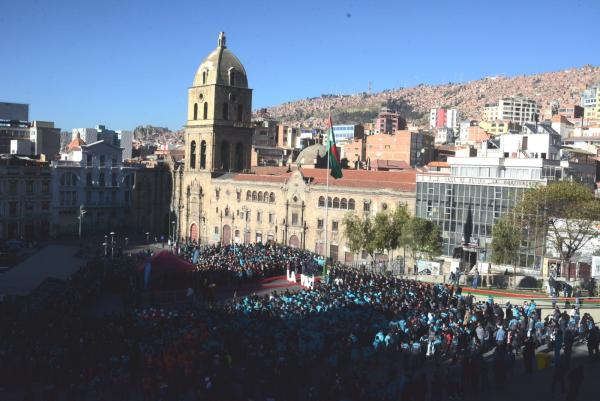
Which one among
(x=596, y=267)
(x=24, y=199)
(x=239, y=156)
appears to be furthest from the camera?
(x=239, y=156)

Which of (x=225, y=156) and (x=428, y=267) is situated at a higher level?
(x=225, y=156)

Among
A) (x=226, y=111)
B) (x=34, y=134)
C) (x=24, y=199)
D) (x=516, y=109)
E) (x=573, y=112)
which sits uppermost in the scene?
(x=516, y=109)

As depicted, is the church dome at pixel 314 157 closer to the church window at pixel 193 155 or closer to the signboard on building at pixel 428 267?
the church window at pixel 193 155

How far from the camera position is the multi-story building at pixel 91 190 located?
64938mm

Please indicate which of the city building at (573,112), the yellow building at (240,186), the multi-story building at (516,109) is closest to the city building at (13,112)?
the yellow building at (240,186)

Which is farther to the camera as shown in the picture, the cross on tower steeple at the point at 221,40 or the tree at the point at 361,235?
the cross on tower steeple at the point at 221,40

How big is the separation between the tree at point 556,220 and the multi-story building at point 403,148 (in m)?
49.9

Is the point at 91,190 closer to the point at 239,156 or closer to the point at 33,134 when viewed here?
the point at 239,156

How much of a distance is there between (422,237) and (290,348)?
22.9 metres

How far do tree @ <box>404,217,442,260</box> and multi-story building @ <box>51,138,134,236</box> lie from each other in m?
34.4

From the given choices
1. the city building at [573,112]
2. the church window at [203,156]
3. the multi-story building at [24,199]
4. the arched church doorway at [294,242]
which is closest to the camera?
the arched church doorway at [294,242]

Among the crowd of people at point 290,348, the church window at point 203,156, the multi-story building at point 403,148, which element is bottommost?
the crowd of people at point 290,348

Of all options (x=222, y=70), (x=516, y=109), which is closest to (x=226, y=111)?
(x=222, y=70)

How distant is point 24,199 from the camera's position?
201ft
